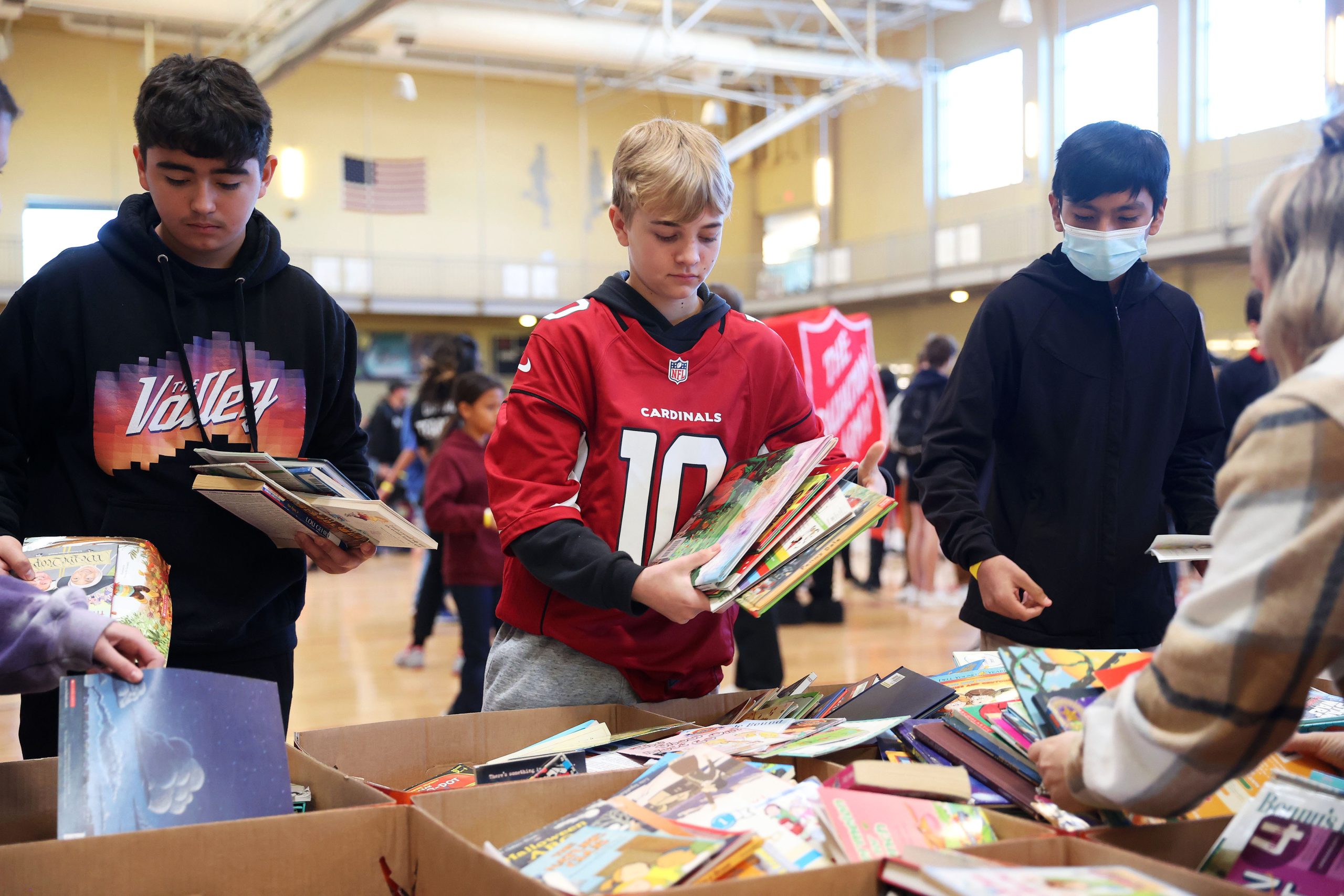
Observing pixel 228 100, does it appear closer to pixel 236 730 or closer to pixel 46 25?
pixel 236 730

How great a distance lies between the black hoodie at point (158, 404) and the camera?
1.62m

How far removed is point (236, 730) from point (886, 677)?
0.87 m

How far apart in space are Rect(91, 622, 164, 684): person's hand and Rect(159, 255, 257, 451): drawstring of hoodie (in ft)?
1.63

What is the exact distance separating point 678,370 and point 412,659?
4816 mm

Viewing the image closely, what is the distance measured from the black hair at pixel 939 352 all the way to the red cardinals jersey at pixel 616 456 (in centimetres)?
626

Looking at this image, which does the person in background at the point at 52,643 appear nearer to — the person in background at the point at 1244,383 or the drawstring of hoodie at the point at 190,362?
the drawstring of hoodie at the point at 190,362

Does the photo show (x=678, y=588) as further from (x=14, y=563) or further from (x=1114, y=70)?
(x=1114, y=70)

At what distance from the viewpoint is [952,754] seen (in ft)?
4.32

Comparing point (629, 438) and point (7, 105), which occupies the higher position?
point (7, 105)

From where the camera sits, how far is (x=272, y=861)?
112cm

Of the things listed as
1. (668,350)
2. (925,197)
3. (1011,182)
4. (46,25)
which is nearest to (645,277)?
(668,350)

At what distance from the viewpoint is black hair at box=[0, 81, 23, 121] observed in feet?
6.05

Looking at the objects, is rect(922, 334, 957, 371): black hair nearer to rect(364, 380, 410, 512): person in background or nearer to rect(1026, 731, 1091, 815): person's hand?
rect(364, 380, 410, 512): person in background

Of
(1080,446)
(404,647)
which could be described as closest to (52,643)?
(1080,446)
